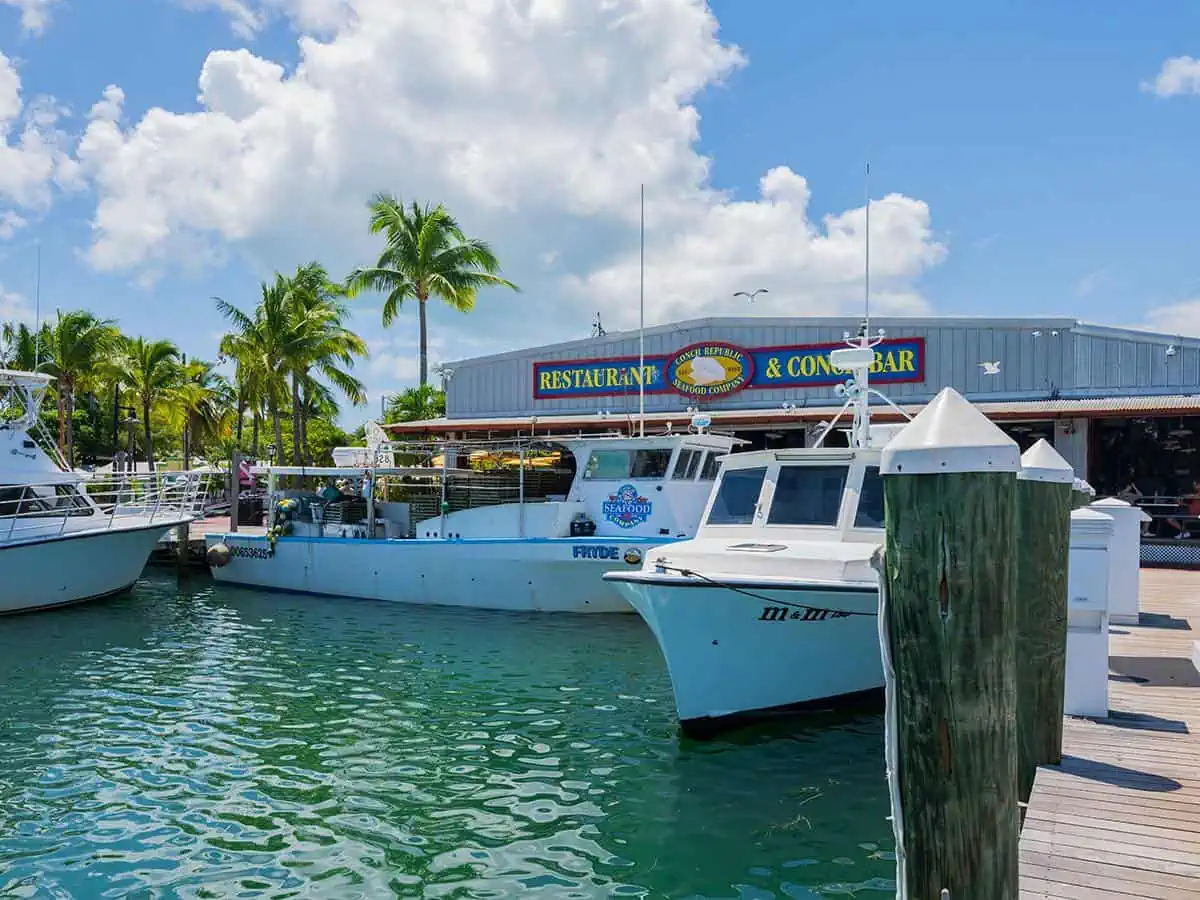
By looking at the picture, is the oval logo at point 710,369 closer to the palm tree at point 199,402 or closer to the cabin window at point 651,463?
the cabin window at point 651,463

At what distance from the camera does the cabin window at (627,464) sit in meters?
16.0

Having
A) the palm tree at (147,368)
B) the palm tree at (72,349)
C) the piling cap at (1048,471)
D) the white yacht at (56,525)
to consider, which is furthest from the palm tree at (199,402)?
the piling cap at (1048,471)

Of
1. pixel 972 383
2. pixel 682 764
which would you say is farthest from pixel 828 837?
pixel 972 383

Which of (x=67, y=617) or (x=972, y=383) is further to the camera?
(x=972, y=383)

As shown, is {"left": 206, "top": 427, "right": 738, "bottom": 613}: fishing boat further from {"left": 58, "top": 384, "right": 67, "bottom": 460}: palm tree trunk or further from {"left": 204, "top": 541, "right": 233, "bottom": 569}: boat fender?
{"left": 58, "top": 384, "right": 67, "bottom": 460}: palm tree trunk

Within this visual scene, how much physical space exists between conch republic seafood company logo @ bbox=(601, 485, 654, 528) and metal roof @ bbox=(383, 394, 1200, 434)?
78.5 inches

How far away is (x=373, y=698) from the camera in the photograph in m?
10.7

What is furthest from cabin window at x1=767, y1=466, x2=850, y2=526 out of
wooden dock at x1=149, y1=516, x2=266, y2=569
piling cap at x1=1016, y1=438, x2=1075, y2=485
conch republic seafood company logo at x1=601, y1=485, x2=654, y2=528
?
wooden dock at x1=149, y1=516, x2=266, y2=569

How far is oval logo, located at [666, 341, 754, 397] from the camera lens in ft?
80.7

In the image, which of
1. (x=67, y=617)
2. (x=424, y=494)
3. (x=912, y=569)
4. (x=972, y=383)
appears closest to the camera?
(x=912, y=569)

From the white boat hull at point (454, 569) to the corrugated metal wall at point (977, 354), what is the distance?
9578mm

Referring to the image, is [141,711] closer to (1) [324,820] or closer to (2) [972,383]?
(1) [324,820]

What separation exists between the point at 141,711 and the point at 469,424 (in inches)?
673

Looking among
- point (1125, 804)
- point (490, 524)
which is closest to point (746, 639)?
point (1125, 804)
